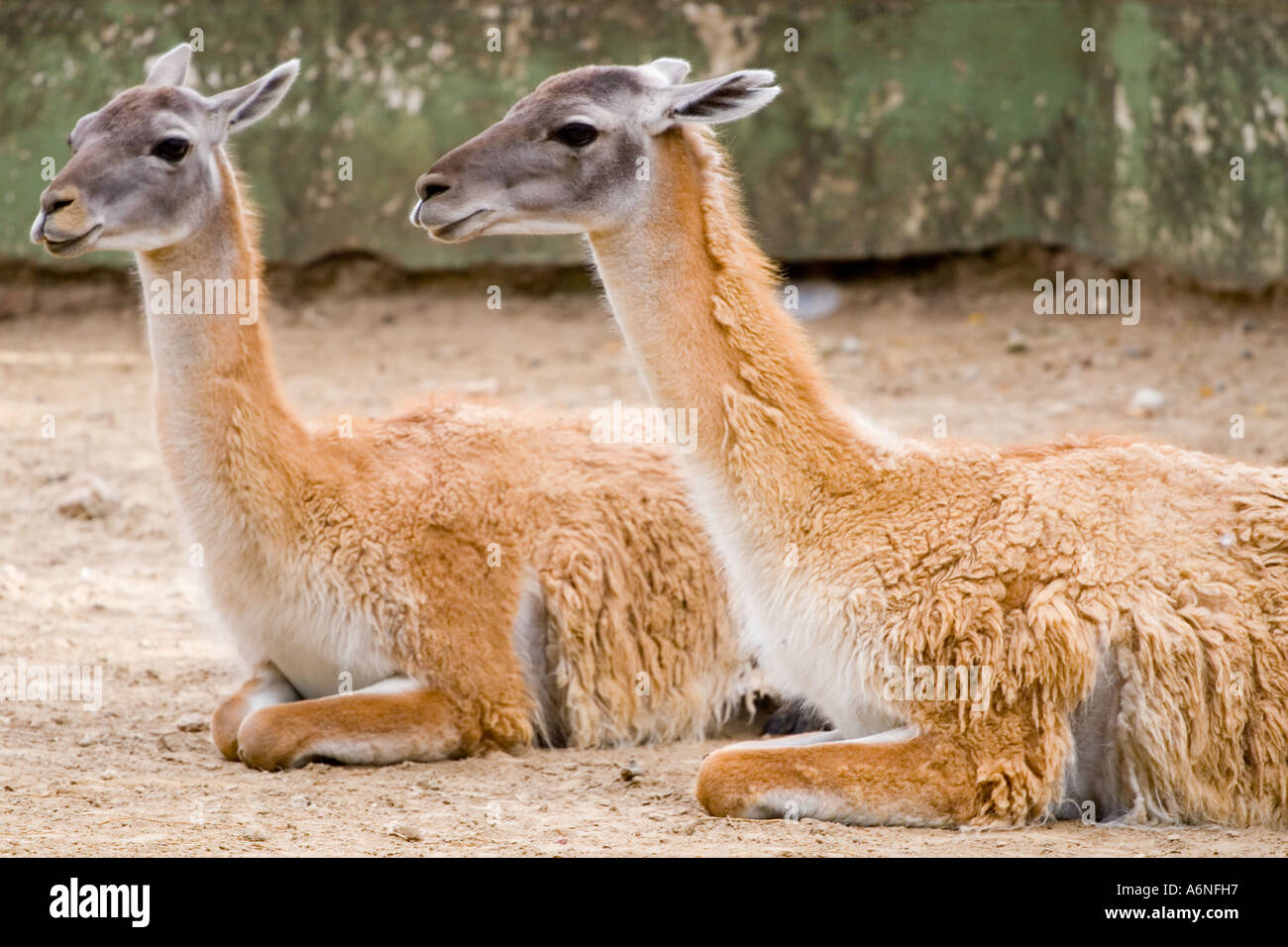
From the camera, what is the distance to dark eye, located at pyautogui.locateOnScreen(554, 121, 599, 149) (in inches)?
192

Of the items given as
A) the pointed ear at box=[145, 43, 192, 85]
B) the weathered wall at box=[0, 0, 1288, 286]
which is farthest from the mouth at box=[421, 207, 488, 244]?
the weathered wall at box=[0, 0, 1288, 286]

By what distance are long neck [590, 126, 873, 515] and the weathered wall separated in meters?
6.36

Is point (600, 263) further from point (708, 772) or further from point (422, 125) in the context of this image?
point (422, 125)

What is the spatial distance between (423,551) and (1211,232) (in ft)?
21.3

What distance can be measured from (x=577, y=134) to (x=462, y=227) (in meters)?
0.41

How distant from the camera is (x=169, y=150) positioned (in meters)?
5.50

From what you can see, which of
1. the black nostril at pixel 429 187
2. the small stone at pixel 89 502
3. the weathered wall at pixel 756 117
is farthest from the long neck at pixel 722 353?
the weathered wall at pixel 756 117

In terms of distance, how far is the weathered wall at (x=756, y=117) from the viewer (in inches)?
429

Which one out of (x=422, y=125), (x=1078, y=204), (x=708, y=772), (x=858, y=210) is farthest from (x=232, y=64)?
(x=708, y=772)

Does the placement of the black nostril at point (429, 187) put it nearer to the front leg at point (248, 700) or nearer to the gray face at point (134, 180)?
the gray face at point (134, 180)

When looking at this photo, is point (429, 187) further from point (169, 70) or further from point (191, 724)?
point (191, 724)

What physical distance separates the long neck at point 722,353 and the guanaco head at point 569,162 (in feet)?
0.29

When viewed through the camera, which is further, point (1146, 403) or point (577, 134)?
point (1146, 403)

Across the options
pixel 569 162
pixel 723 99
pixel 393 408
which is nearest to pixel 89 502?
pixel 393 408
